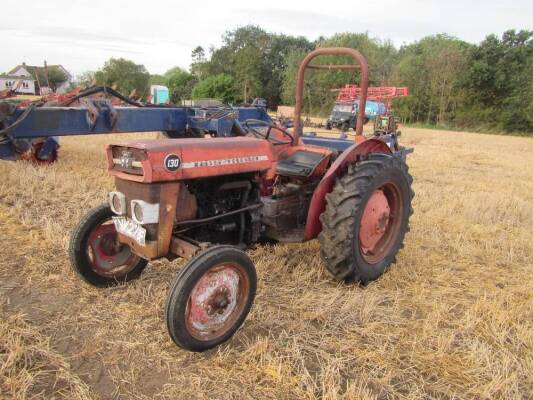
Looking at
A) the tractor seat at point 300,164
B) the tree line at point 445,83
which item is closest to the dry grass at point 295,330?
the tractor seat at point 300,164

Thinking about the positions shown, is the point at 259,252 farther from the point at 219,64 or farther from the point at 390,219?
the point at 219,64

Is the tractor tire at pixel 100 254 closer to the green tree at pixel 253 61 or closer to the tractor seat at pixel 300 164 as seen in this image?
the tractor seat at pixel 300 164

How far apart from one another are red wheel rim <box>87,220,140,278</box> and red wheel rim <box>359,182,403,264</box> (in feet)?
5.92

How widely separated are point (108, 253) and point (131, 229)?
27.0 inches

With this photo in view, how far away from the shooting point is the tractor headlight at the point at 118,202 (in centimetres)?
271

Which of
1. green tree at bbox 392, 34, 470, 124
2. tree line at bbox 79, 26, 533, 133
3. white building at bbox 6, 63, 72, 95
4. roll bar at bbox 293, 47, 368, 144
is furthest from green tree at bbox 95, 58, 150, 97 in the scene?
roll bar at bbox 293, 47, 368, 144

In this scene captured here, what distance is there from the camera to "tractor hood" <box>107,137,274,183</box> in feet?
8.11

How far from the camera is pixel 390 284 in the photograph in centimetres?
357

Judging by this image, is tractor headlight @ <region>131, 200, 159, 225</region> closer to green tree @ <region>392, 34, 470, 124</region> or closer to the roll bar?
the roll bar

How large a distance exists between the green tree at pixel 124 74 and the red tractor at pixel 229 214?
41.9m

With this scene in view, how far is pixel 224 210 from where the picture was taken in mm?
3064

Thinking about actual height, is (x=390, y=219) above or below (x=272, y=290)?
above

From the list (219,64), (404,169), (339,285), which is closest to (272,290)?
(339,285)

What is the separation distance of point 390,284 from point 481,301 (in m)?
0.67
